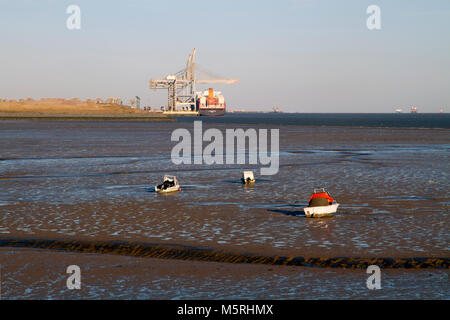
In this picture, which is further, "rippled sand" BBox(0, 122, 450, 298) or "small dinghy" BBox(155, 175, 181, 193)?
"small dinghy" BBox(155, 175, 181, 193)

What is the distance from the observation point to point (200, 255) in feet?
44.0

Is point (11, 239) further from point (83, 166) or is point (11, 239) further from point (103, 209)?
point (83, 166)

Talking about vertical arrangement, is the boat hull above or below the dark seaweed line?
above

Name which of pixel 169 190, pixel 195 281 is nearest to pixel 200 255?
pixel 195 281

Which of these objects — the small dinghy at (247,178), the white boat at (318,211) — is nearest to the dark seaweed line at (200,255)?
the white boat at (318,211)

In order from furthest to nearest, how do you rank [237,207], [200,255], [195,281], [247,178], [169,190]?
[247,178] < [169,190] < [237,207] < [200,255] < [195,281]

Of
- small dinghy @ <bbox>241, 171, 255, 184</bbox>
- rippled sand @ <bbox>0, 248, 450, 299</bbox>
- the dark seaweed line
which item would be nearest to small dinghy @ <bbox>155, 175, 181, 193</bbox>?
small dinghy @ <bbox>241, 171, 255, 184</bbox>

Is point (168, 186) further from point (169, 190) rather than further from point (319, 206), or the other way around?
point (319, 206)

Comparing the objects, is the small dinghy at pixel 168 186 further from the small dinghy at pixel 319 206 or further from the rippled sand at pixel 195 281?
the rippled sand at pixel 195 281

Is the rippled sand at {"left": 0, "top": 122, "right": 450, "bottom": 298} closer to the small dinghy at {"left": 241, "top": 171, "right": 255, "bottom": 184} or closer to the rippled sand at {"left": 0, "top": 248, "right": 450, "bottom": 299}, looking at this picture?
the small dinghy at {"left": 241, "top": 171, "right": 255, "bottom": 184}

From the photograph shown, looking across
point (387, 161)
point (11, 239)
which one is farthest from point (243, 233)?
point (387, 161)

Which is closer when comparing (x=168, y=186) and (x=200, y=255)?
(x=200, y=255)

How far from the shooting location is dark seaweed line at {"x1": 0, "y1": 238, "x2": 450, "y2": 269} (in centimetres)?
1251

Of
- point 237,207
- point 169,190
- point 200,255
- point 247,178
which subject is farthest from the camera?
point 247,178
